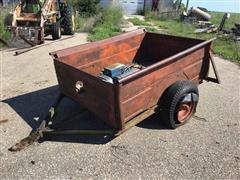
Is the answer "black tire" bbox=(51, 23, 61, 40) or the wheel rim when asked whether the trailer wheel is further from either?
"black tire" bbox=(51, 23, 61, 40)

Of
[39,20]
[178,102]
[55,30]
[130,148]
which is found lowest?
[130,148]

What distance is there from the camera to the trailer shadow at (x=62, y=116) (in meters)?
3.83

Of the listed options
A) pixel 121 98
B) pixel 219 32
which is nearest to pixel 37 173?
pixel 121 98

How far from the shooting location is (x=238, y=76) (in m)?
6.14

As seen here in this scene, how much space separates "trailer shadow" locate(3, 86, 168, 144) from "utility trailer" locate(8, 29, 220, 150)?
0.24 metres

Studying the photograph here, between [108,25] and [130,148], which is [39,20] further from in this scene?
[130,148]

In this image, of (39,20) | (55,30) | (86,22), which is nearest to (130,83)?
(39,20)

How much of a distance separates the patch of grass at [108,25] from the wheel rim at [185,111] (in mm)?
5996

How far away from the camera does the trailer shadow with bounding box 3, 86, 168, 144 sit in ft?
12.6

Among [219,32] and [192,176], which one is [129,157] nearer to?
[192,176]

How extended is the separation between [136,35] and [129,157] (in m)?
2.50

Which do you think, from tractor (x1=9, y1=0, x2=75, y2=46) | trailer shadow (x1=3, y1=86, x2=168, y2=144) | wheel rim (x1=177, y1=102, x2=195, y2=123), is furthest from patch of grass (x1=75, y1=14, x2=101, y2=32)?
wheel rim (x1=177, y1=102, x2=195, y2=123)

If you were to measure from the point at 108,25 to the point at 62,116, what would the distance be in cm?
760

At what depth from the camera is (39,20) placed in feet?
28.5
